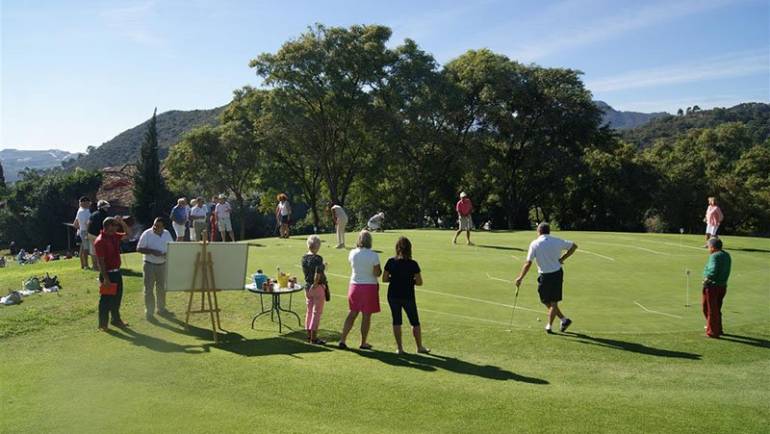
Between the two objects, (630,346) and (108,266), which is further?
(108,266)

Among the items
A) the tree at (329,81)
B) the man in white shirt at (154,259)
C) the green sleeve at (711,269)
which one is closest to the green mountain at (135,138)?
the tree at (329,81)

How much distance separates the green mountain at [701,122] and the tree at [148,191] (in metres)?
81.1

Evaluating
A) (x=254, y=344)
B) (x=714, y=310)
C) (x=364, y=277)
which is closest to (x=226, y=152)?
(x=254, y=344)

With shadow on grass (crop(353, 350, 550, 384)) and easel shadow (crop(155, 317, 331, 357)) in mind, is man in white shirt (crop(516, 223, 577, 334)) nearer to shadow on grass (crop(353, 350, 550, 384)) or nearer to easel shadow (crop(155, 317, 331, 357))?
shadow on grass (crop(353, 350, 550, 384))

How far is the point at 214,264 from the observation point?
12414mm

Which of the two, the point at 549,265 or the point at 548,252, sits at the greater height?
the point at 548,252

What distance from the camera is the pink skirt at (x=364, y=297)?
10.9 m

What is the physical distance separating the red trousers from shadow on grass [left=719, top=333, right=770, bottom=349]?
18 cm

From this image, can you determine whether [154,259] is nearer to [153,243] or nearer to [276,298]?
[153,243]

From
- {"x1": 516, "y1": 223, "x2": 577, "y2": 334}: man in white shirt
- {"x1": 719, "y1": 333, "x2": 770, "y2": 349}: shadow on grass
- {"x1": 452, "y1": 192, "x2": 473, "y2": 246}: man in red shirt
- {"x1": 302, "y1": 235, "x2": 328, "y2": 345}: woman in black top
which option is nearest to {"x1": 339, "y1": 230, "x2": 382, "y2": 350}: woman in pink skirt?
{"x1": 302, "y1": 235, "x2": 328, "y2": 345}: woman in black top

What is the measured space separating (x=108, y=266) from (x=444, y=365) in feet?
24.6

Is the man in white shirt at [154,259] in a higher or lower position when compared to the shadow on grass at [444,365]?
higher

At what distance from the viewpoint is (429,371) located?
32.7 feet

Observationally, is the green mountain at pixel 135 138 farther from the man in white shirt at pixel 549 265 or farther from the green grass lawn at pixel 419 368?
the man in white shirt at pixel 549 265
